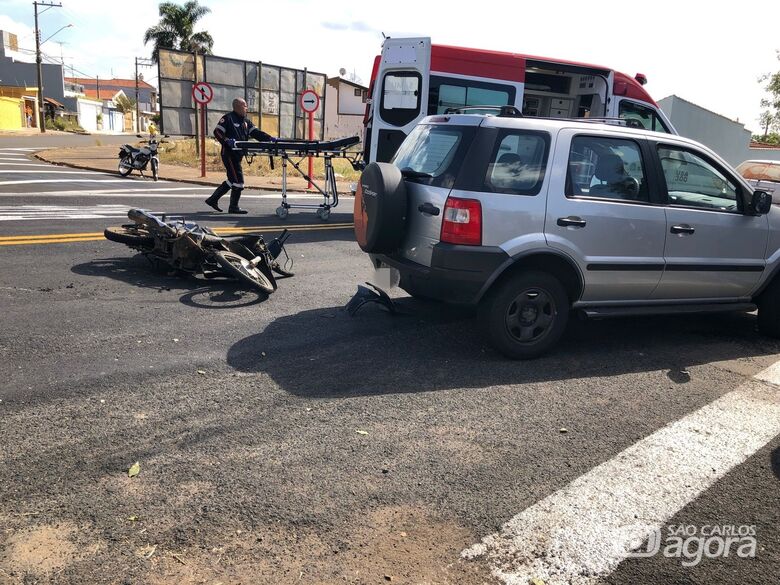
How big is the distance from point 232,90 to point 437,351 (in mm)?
23216

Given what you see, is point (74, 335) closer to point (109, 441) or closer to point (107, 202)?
point (109, 441)

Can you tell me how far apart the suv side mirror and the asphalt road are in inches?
49.0

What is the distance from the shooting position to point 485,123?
4.75 m

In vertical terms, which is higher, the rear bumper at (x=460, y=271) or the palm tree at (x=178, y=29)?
the palm tree at (x=178, y=29)

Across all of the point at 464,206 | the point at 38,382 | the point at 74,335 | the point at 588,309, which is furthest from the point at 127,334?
the point at 588,309

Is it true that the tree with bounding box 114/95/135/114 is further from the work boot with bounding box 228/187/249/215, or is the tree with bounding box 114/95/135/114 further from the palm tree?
the work boot with bounding box 228/187/249/215

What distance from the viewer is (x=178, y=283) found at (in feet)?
21.5

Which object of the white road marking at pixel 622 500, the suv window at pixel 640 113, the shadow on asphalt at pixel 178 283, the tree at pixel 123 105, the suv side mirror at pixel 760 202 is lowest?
the white road marking at pixel 622 500

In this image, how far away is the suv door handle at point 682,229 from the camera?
5.25 meters

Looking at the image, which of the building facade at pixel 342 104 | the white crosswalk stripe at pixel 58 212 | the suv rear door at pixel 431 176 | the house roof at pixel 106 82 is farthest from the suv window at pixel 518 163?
the house roof at pixel 106 82

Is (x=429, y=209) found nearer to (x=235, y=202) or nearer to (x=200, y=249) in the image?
(x=200, y=249)

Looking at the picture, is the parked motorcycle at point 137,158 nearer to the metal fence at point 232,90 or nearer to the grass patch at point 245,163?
the grass patch at point 245,163

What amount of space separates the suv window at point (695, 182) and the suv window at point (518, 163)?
1231 millimetres

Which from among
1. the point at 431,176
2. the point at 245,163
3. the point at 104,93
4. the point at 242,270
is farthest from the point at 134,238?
the point at 104,93
